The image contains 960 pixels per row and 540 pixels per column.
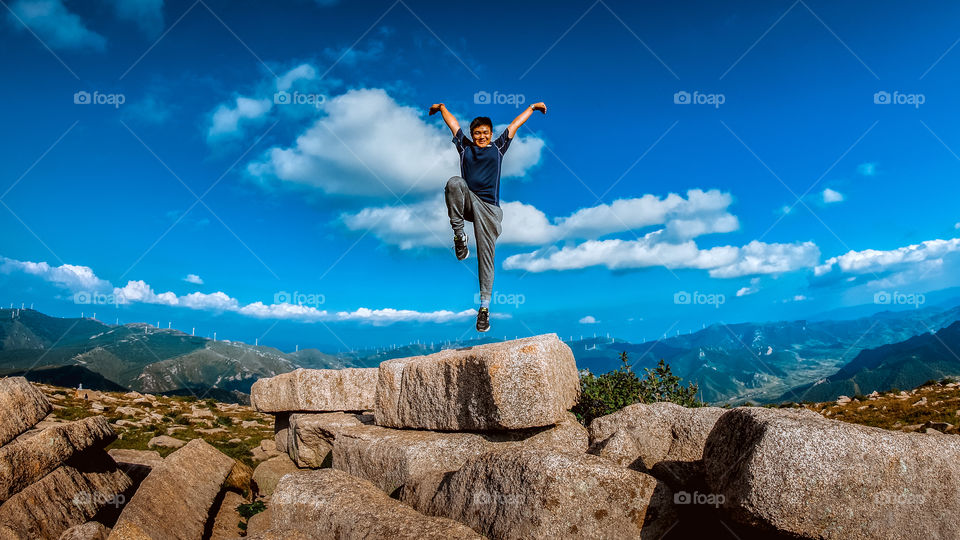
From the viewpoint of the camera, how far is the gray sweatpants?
384 inches

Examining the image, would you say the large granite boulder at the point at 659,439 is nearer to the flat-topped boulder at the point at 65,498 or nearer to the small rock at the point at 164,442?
the flat-topped boulder at the point at 65,498

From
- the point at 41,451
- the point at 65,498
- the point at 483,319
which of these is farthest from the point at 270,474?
the point at 483,319

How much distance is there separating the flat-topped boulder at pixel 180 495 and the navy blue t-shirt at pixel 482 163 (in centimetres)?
810

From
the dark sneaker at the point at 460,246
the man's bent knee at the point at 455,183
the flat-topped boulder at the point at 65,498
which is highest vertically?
the man's bent knee at the point at 455,183

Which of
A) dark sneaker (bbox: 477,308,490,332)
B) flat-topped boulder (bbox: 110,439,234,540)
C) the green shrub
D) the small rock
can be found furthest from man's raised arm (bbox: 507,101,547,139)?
the small rock

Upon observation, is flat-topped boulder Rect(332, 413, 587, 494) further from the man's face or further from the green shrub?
the man's face

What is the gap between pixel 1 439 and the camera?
861cm

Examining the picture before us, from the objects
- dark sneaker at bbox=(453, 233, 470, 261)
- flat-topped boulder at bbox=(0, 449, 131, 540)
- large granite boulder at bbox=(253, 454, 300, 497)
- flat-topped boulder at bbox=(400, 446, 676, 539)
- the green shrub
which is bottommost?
large granite boulder at bbox=(253, 454, 300, 497)

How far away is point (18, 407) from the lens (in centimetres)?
910

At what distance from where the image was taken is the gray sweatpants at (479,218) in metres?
9.75

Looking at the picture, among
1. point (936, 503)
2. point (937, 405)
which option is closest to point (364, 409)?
point (936, 503)

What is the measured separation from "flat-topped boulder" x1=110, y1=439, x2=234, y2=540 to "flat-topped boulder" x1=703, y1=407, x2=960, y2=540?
29.1 ft

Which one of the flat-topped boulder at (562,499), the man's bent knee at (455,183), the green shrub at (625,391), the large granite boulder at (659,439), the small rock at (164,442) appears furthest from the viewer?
the small rock at (164,442)

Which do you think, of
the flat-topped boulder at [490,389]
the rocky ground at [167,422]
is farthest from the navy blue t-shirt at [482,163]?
the rocky ground at [167,422]
